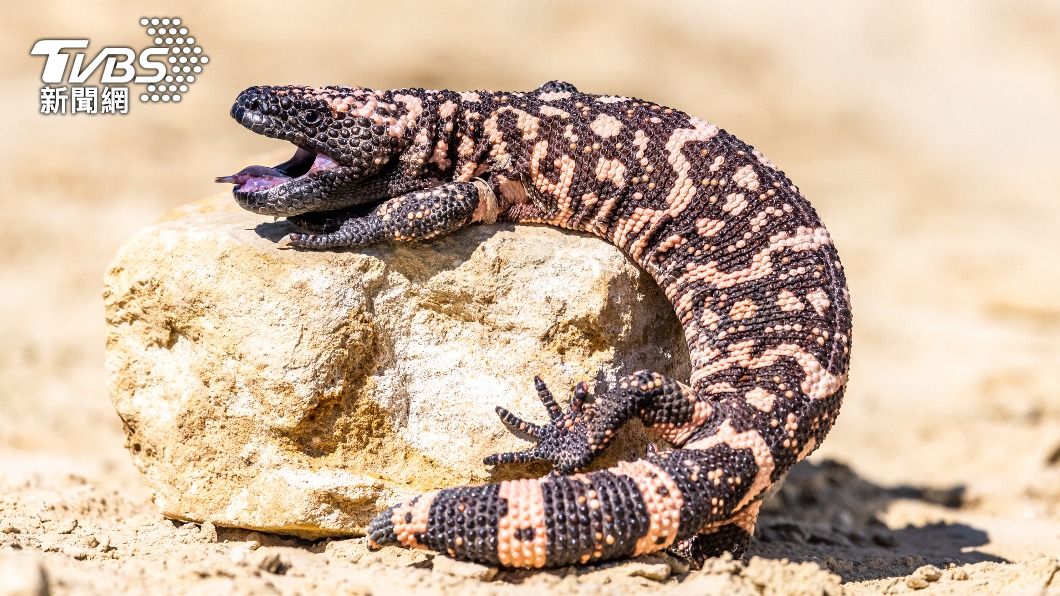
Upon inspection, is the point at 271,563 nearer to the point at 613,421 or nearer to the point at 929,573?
the point at 613,421

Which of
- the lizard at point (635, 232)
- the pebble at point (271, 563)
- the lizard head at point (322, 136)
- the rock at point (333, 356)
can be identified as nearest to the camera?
the pebble at point (271, 563)

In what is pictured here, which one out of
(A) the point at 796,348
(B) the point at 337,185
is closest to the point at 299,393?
(B) the point at 337,185

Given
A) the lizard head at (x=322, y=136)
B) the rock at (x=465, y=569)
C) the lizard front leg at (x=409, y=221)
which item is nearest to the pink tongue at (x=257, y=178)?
the lizard head at (x=322, y=136)

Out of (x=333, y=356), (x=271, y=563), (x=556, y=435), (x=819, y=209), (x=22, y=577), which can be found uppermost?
(x=819, y=209)

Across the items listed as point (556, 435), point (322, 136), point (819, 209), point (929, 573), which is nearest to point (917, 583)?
point (929, 573)

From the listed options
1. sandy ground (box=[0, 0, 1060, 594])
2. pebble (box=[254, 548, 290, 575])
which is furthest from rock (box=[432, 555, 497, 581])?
pebble (box=[254, 548, 290, 575])

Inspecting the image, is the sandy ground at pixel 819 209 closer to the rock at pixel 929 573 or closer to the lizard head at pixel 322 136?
the rock at pixel 929 573
